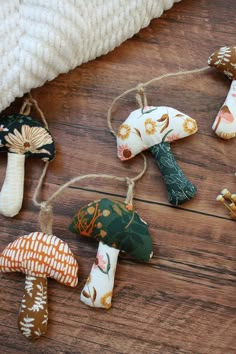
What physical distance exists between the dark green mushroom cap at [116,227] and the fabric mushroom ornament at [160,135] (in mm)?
86

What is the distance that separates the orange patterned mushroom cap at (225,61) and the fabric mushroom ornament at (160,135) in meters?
0.12

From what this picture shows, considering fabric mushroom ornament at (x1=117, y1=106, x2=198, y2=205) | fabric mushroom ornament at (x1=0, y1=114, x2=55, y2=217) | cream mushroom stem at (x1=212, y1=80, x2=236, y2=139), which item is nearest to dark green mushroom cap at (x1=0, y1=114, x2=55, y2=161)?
fabric mushroom ornament at (x1=0, y1=114, x2=55, y2=217)

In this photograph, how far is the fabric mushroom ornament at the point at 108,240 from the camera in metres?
0.85

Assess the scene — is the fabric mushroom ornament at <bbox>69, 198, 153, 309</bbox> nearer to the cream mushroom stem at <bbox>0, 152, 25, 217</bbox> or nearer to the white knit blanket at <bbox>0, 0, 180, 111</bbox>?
the cream mushroom stem at <bbox>0, 152, 25, 217</bbox>

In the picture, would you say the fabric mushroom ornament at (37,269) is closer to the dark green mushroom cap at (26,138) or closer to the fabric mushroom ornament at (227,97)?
the dark green mushroom cap at (26,138)

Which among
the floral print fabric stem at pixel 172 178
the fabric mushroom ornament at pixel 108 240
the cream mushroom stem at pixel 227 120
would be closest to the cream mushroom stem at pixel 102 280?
the fabric mushroom ornament at pixel 108 240

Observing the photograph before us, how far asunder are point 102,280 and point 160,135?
27 centimetres

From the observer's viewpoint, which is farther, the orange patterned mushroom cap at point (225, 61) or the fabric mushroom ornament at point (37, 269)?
the orange patterned mushroom cap at point (225, 61)

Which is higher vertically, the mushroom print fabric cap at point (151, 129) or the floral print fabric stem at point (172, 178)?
the mushroom print fabric cap at point (151, 129)

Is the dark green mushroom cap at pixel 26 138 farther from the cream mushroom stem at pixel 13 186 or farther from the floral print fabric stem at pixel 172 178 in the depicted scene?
the floral print fabric stem at pixel 172 178

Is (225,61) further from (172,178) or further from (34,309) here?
(34,309)

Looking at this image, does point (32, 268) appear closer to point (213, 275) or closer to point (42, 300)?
point (42, 300)

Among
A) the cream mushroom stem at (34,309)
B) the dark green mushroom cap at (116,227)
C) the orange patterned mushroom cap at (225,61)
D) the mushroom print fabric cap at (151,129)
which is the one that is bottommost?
the cream mushroom stem at (34,309)

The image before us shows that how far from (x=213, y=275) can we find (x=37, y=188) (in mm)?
346
